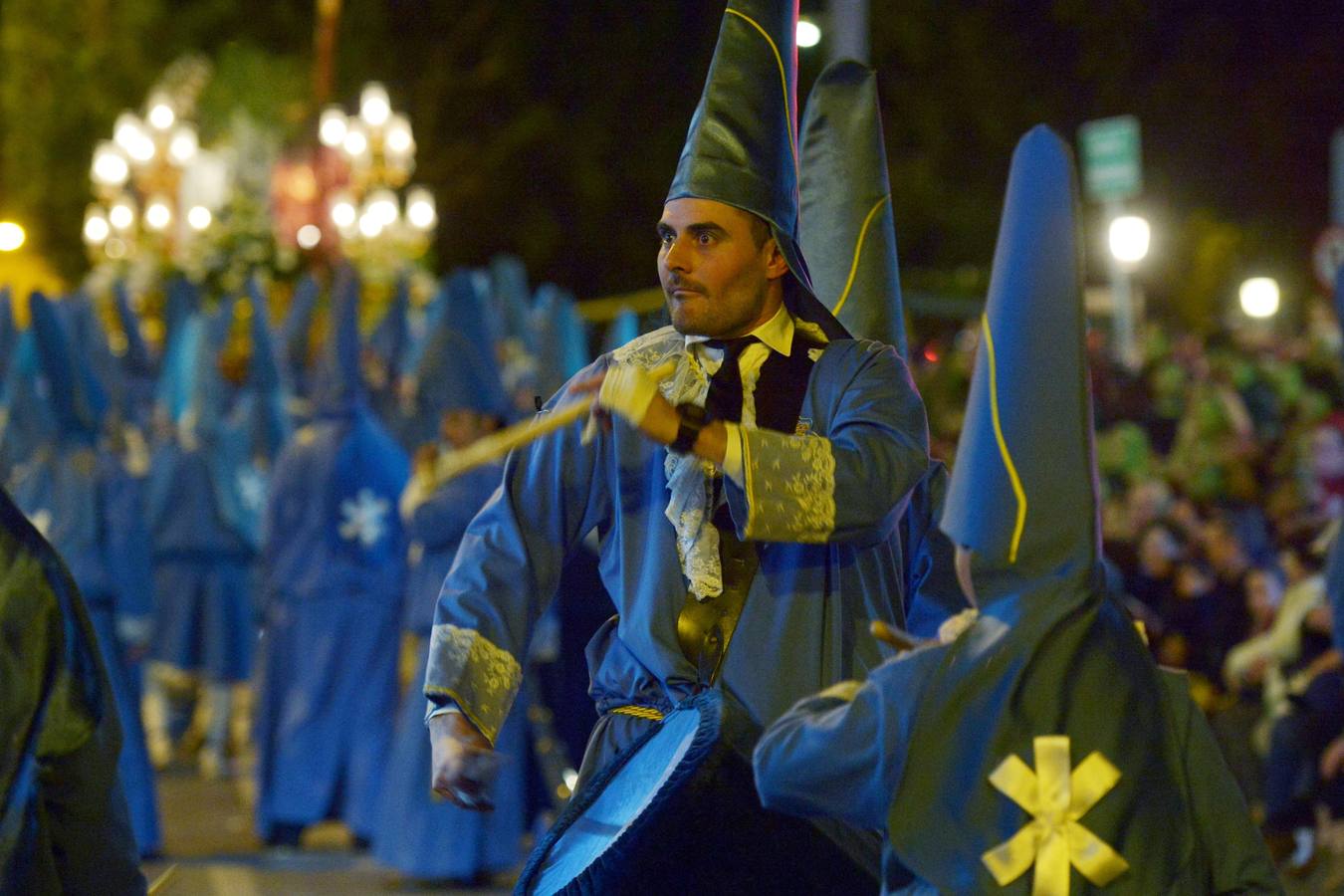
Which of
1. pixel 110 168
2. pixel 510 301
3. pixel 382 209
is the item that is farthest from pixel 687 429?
pixel 110 168

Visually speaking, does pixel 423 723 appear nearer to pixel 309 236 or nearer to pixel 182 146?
pixel 309 236

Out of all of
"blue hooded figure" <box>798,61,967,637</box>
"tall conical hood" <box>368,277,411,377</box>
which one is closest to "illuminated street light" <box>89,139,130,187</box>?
"tall conical hood" <box>368,277,411,377</box>

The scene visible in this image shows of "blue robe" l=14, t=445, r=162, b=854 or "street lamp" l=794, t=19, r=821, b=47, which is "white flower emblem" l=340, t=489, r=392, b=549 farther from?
"street lamp" l=794, t=19, r=821, b=47

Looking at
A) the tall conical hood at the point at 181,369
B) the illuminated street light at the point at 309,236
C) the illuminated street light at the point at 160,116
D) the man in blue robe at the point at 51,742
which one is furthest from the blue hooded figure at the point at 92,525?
the illuminated street light at the point at 160,116

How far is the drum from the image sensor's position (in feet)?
12.8

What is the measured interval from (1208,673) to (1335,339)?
6.56 meters

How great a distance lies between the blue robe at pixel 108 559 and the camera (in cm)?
1034

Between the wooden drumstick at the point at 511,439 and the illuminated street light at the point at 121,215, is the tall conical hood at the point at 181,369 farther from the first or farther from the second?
the wooden drumstick at the point at 511,439

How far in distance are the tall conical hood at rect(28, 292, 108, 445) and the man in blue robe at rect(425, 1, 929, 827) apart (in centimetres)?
782

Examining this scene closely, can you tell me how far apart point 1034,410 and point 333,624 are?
8.08 meters

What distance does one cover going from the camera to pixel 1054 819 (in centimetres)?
346

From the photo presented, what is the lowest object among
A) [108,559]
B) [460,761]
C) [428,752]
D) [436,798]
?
[436,798]

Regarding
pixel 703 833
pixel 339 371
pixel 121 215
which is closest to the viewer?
pixel 703 833

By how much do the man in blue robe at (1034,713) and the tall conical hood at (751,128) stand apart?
0.83 m
